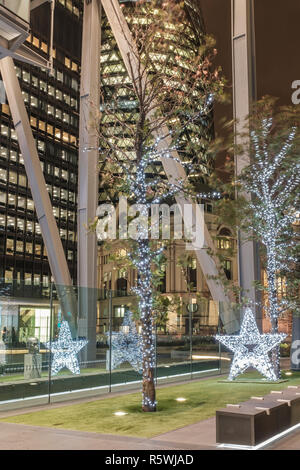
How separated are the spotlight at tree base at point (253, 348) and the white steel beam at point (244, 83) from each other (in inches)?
231

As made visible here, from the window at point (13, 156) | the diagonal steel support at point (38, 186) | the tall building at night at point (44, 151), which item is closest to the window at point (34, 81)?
the tall building at night at point (44, 151)

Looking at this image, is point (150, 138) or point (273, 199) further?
point (273, 199)

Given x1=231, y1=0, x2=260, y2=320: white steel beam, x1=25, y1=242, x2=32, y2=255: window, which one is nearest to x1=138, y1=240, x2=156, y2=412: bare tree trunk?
x1=231, y1=0, x2=260, y2=320: white steel beam

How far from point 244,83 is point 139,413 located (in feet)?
65.5

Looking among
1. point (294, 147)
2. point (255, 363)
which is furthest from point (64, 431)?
point (294, 147)

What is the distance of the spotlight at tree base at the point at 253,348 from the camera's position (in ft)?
63.7

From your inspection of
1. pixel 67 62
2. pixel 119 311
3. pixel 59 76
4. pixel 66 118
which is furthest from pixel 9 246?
pixel 119 311

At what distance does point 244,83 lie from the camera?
1083 inches

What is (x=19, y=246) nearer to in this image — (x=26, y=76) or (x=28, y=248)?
(x=28, y=248)

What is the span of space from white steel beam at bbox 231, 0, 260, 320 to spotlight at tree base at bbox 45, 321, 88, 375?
1171 cm

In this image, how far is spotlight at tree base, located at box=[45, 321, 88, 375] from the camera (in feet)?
49.8

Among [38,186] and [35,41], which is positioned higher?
A: [35,41]

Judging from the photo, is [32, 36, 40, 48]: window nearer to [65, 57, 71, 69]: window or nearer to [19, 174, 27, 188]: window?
[65, 57, 71, 69]: window
